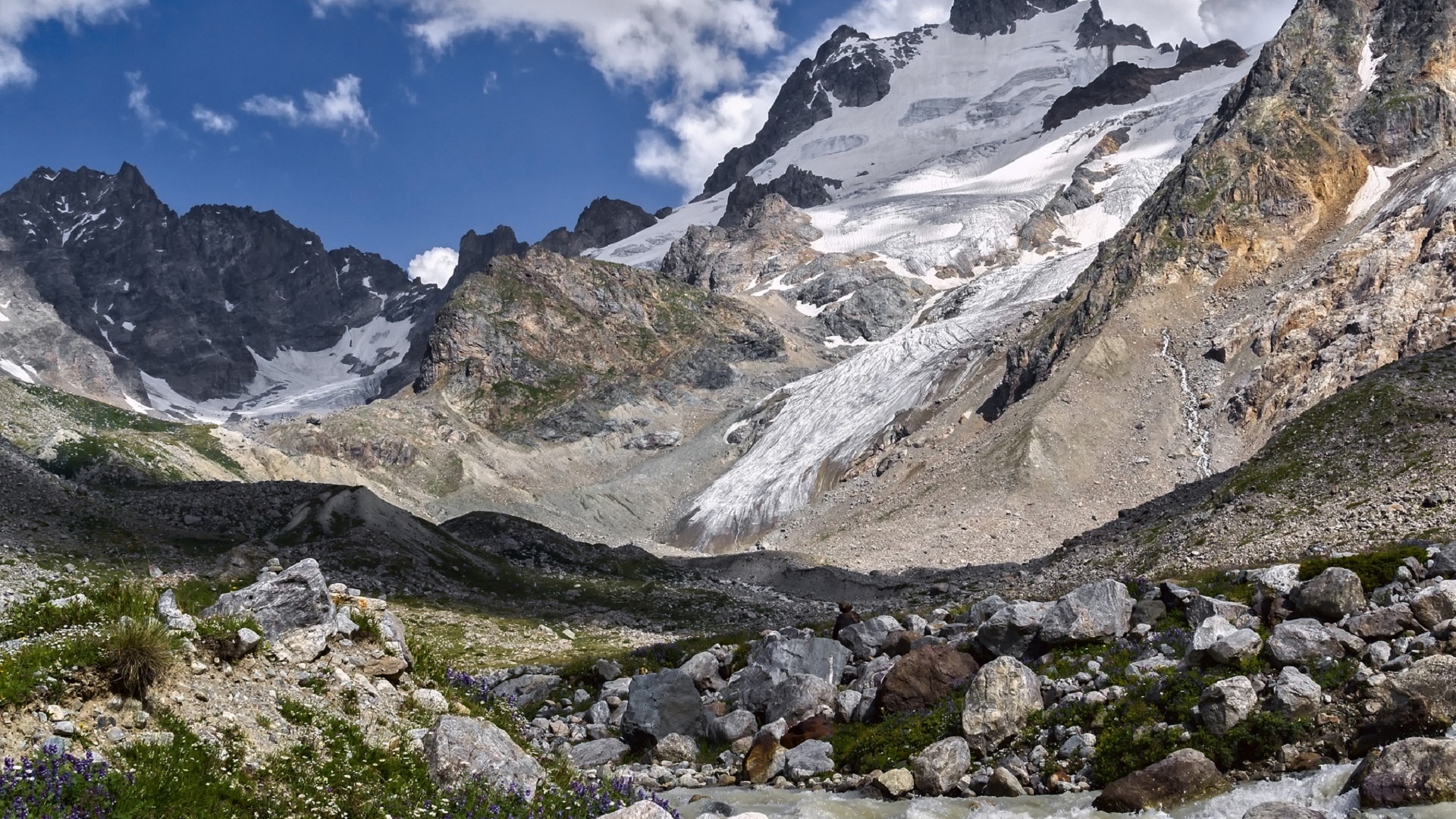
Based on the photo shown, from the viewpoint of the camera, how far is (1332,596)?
57.9ft

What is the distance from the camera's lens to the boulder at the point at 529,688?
2650 centimetres

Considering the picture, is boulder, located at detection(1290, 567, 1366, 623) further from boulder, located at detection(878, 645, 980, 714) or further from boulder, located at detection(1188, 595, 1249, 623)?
→ boulder, located at detection(878, 645, 980, 714)

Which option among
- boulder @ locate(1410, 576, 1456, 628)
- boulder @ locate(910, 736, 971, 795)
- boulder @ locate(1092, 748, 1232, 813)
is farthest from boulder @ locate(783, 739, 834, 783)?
boulder @ locate(1410, 576, 1456, 628)

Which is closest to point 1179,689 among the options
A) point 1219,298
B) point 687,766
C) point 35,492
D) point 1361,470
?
point 687,766

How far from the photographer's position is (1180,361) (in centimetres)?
11725

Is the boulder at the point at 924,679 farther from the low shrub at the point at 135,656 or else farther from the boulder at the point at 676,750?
the low shrub at the point at 135,656

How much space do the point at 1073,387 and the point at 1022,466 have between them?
1583 cm

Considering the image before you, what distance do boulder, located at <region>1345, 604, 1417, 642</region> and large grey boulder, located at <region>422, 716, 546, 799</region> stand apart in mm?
12565

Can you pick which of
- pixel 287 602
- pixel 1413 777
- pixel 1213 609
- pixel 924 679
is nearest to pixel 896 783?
pixel 924 679

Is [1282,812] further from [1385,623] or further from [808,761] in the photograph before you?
[808,761]

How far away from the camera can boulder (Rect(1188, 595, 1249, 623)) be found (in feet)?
62.2

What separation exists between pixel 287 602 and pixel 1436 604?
16849 mm

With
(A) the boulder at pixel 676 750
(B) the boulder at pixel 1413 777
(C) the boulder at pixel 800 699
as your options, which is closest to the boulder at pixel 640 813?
(B) the boulder at pixel 1413 777

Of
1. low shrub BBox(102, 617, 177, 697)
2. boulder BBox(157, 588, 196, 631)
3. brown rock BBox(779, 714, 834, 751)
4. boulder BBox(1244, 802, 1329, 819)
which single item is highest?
boulder BBox(157, 588, 196, 631)
